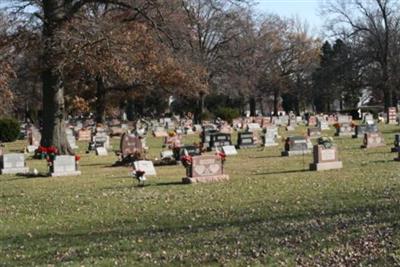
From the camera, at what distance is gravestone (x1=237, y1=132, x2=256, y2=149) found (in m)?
29.7

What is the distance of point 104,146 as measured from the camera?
31.5 meters

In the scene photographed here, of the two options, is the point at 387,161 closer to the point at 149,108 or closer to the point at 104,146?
the point at 104,146

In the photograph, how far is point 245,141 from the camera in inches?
1176

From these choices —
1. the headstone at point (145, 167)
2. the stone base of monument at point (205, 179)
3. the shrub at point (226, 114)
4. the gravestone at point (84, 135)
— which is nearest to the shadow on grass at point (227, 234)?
the stone base of monument at point (205, 179)

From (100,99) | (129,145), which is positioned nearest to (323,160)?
(129,145)

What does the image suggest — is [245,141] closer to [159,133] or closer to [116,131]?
[159,133]

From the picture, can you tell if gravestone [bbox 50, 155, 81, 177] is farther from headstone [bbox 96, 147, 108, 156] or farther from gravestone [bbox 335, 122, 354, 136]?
gravestone [bbox 335, 122, 354, 136]

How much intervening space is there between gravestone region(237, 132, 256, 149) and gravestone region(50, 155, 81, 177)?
10673mm

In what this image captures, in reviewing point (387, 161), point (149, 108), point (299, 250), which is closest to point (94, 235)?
point (299, 250)

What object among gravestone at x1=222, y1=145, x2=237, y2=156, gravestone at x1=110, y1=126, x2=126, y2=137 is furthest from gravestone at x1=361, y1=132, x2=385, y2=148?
gravestone at x1=110, y1=126, x2=126, y2=137

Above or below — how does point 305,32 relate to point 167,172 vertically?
above

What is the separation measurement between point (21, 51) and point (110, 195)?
47.7ft

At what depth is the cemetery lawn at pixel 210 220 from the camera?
783cm

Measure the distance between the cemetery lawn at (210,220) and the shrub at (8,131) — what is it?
2497cm
